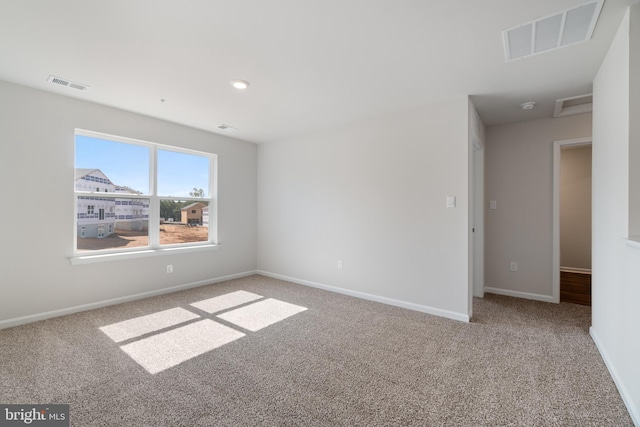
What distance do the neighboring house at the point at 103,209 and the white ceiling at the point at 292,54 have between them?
3.18ft

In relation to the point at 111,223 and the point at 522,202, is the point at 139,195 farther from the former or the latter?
the point at 522,202

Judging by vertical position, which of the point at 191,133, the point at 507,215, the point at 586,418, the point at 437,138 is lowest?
the point at 586,418

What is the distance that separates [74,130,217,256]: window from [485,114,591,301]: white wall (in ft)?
14.5

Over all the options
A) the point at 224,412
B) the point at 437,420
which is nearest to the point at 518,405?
the point at 437,420

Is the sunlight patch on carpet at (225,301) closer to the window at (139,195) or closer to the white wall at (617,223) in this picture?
the window at (139,195)

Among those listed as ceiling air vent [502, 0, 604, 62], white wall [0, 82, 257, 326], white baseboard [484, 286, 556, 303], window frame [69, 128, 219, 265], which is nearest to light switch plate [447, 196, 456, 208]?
ceiling air vent [502, 0, 604, 62]

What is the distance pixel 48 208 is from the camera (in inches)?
123

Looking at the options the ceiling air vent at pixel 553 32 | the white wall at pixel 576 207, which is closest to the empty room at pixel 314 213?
the ceiling air vent at pixel 553 32

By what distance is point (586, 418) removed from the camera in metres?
1.69

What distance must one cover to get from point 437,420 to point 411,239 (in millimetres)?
2138

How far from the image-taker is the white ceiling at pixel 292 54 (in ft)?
5.98

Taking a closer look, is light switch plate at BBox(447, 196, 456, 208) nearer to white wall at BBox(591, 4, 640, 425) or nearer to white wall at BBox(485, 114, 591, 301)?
white wall at BBox(591, 4, 640, 425)

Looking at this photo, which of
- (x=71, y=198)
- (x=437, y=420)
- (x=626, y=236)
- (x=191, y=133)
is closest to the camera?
(x=437, y=420)

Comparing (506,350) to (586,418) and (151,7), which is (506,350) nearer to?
(586,418)
